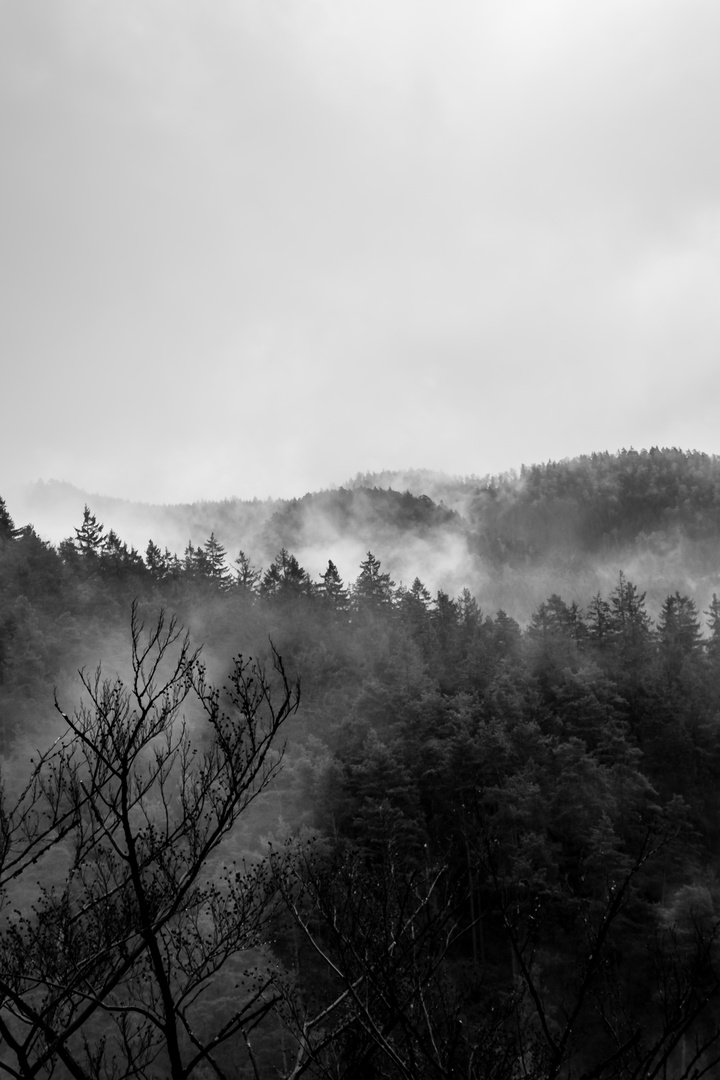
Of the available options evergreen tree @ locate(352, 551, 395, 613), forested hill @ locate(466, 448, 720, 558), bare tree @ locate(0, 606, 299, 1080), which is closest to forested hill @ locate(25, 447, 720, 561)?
forested hill @ locate(466, 448, 720, 558)

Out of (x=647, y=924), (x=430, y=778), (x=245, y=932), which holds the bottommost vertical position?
(x=647, y=924)

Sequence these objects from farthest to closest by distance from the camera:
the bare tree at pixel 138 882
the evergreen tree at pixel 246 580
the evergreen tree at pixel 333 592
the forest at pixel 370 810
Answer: the evergreen tree at pixel 246 580
the evergreen tree at pixel 333 592
the forest at pixel 370 810
the bare tree at pixel 138 882

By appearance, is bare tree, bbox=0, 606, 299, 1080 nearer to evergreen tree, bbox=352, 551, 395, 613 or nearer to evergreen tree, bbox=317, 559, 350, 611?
evergreen tree, bbox=352, 551, 395, 613

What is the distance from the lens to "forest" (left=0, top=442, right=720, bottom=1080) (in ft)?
26.7

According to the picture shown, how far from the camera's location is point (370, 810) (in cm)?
2897

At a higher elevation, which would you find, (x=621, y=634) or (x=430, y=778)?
(x=621, y=634)

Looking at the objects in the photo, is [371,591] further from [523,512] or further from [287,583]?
[523,512]

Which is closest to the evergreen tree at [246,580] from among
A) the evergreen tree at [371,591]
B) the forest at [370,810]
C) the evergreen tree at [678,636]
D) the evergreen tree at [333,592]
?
A: the forest at [370,810]

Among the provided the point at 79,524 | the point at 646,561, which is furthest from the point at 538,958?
the point at 646,561

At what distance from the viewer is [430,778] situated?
108 ft

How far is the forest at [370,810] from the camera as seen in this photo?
26.7 ft

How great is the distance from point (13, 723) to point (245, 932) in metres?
33.6

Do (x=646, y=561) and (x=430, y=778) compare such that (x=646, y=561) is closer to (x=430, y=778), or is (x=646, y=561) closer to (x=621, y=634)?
(x=621, y=634)

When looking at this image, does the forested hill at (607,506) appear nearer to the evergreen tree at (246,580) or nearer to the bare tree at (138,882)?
the evergreen tree at (246,580)
